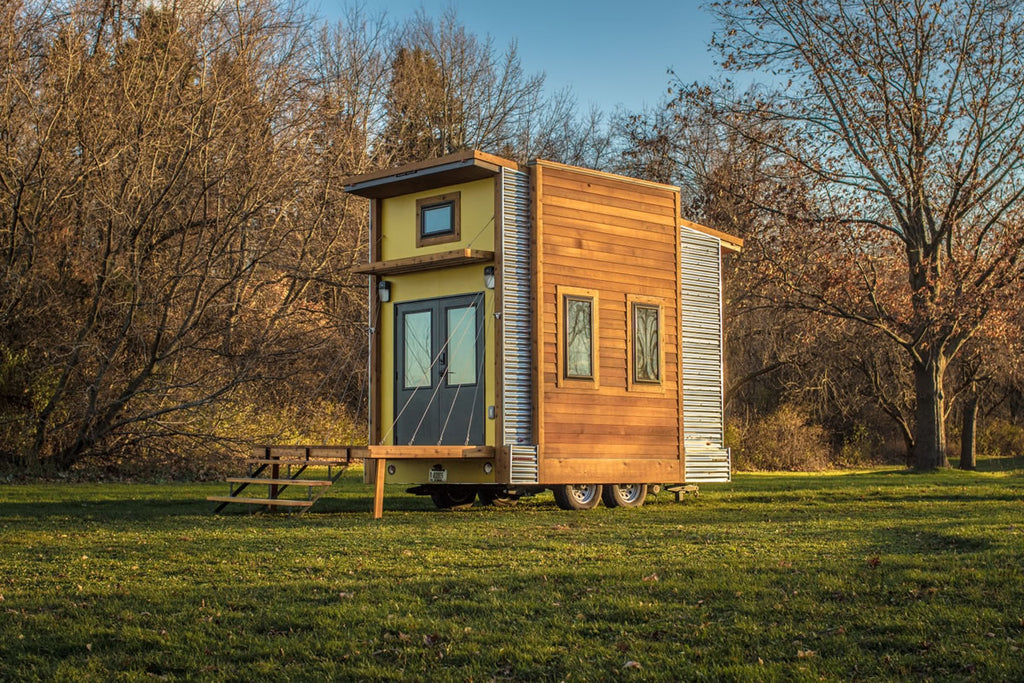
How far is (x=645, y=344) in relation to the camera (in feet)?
52.5

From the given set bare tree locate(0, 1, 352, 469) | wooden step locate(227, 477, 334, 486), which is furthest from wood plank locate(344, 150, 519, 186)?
bare tree locate(0, 1, 352, 469)

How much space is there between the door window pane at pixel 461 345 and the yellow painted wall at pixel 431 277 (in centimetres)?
26

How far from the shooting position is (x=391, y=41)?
35844 millimetres

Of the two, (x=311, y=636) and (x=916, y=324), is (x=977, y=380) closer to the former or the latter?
(x=916, y=324)

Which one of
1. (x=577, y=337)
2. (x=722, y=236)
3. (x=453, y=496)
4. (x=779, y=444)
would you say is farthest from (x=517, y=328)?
(x=779, y=444)

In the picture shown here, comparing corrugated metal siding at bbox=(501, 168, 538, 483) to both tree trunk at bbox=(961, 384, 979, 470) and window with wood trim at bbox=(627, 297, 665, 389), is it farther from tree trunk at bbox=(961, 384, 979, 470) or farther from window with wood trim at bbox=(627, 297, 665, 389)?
tree trunk at bbox=(961, 384, 979, 470)

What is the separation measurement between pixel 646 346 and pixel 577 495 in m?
2.32

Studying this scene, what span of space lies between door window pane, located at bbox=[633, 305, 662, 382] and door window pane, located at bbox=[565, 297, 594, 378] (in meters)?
0.85

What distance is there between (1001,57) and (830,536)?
16.9 m

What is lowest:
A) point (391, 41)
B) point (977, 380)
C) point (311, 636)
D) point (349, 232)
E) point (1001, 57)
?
point (311, 636)

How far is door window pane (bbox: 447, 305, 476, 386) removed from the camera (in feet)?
50.4

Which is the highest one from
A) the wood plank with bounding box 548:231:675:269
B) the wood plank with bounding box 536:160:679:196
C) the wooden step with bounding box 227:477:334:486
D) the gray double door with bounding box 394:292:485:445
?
the wood plank with bounding box 536:160:679:196

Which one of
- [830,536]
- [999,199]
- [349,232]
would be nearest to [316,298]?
[349,232]

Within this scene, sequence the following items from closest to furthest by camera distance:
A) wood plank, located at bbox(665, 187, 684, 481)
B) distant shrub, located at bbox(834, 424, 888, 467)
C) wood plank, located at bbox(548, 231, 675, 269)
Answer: wood plank, located at bbox(548, 231, 675, 269)
wood plank, located at bbox(665, 187, 684, 481)
distant shrub, located at bbox(834, 424, 888, 467)
